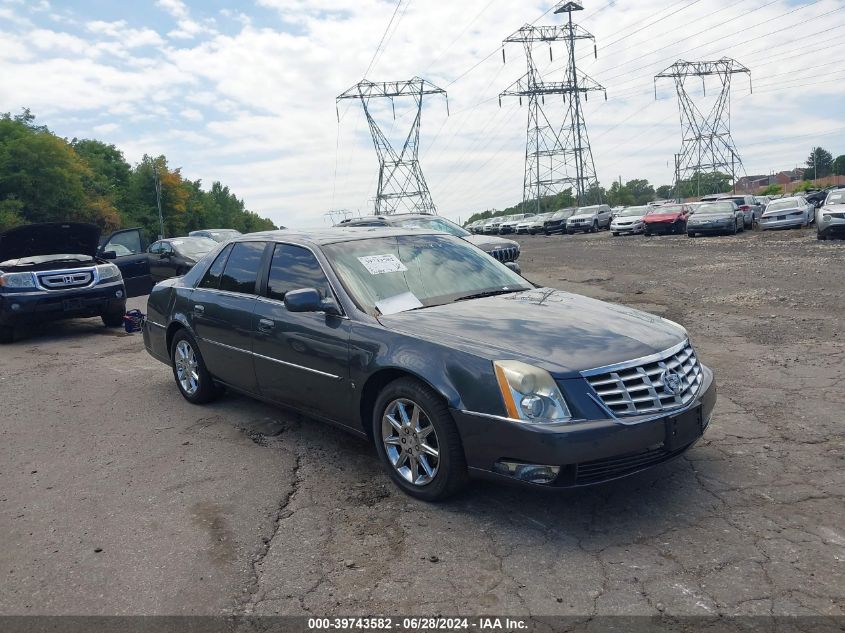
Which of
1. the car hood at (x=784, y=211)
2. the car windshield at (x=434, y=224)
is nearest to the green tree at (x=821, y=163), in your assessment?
the car hood at (x=784, y=211)

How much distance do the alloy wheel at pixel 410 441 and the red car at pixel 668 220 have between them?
30034mm

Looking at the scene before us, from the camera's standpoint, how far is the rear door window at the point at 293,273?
16.1 feet

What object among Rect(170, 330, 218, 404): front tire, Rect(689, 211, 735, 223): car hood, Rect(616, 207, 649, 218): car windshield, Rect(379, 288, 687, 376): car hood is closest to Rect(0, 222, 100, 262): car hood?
Rect(170, 330, 218, 404): front tire

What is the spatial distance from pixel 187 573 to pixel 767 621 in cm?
252

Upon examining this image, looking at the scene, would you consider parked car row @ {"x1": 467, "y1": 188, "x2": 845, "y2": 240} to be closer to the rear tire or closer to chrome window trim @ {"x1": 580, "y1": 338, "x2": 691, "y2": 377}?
chrome window trim @ {"x1": 580, "y1": 338, "x2": 691, "y2": 377}

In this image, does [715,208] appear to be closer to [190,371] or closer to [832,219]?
[832,219]

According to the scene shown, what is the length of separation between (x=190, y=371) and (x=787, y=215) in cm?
2719

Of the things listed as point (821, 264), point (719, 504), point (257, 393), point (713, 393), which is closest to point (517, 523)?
point (719, 504)

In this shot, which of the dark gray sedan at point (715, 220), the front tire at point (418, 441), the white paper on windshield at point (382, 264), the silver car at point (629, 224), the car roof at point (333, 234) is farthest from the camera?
the silver car at point (629, 224)

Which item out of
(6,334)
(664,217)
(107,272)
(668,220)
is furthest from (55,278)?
(664,217)

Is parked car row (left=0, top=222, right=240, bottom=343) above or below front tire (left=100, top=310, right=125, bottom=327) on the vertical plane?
above

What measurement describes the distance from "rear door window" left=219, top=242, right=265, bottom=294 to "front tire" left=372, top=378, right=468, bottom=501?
1.91 metres

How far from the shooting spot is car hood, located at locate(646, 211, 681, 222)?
31.7m

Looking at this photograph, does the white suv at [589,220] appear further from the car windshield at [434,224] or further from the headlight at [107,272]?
the headlight at [107,272]
